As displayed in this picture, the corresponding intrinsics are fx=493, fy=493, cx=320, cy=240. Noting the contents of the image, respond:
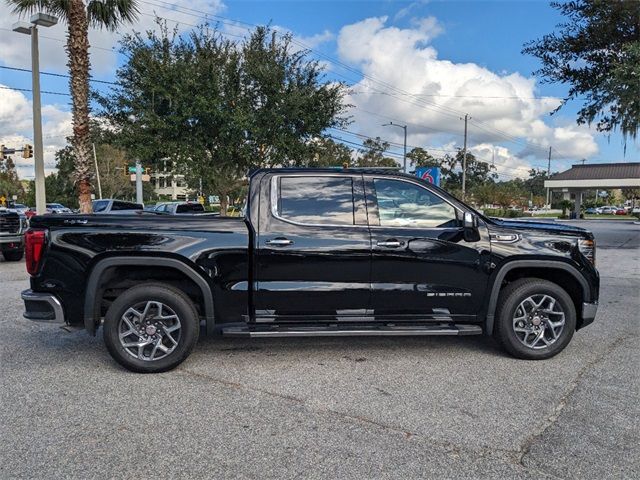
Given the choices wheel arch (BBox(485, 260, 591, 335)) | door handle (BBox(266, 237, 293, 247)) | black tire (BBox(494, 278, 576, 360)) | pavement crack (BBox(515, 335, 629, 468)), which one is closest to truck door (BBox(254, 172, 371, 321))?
door handle (BBox(266, 237, 293, 247))

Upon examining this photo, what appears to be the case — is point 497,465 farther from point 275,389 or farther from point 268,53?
point 268,53

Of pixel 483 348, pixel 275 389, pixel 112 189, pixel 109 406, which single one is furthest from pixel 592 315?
pixel 112 189

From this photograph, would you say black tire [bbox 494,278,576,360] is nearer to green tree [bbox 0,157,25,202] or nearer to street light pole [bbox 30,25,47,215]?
street light pole [bbox 30,25,47,215]

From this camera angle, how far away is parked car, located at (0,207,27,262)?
512 inches

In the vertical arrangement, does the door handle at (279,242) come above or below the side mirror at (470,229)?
below

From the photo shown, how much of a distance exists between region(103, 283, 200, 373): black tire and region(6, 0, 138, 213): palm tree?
43.4 feet

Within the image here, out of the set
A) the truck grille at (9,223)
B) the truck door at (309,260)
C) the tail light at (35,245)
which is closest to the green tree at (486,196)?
the truck grille at (9,223)

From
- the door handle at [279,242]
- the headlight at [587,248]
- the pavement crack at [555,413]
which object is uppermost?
the door handle at [279,242]

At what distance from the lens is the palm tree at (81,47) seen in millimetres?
15609

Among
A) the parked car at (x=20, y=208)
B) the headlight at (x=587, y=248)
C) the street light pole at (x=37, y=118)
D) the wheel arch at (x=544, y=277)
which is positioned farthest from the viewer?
the street light pole at (x=37, y=118)

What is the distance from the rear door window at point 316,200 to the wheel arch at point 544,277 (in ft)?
5.18

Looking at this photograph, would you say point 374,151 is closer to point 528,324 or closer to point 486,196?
point 486,196

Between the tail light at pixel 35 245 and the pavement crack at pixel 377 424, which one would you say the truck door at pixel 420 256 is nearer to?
the pavement crack at pixel 377 424

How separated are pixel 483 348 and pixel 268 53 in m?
17.1
